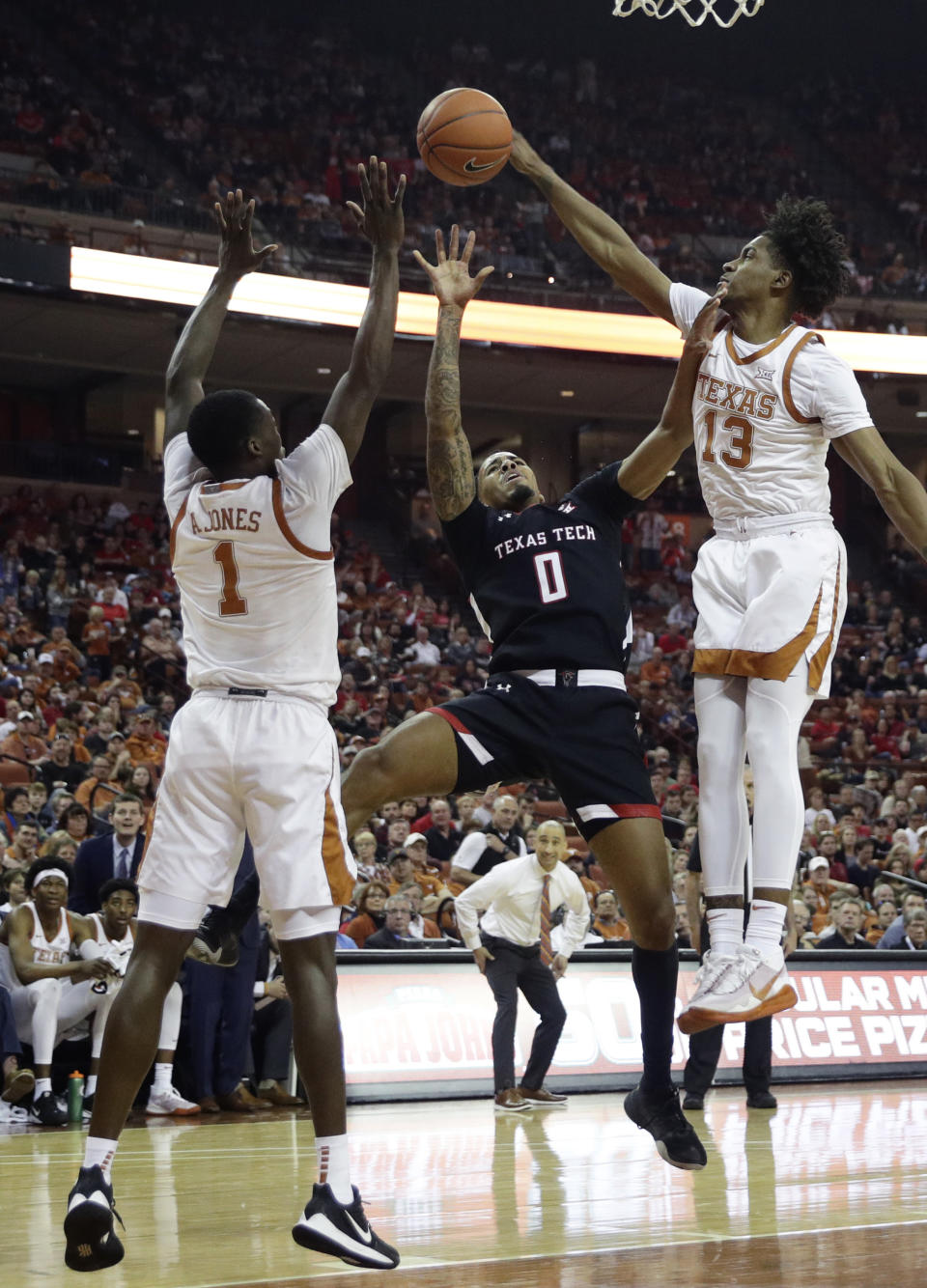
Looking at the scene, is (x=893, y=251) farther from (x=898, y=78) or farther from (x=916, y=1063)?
(x=916, y=1063)

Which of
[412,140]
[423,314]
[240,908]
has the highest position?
[412,140]

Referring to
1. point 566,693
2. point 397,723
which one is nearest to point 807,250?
point 566,693

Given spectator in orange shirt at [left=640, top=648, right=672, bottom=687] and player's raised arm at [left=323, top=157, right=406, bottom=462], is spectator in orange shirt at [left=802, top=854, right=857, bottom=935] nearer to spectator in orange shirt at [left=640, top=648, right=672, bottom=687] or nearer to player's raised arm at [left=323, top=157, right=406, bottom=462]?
spectator in orange shirt at [left=640, top=648, right=672, bottom=687]

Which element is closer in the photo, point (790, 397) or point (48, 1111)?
point (790, 397)

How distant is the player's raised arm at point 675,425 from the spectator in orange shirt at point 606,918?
815 centimetres

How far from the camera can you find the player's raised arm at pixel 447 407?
5445mm

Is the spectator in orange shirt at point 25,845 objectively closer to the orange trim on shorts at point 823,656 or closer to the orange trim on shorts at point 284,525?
the orange trim on shorts at point 284,525

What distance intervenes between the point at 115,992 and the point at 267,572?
551cm

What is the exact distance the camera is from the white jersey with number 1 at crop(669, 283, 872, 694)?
4742 mm

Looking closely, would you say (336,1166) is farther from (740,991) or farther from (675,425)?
(675,425)

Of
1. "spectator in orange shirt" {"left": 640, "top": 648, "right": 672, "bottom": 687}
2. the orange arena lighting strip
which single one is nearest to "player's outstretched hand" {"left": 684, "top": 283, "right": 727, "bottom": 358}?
"spectator in orange shirt" {"left": 640, "top": 648, "right": 672, "bottom": 687}

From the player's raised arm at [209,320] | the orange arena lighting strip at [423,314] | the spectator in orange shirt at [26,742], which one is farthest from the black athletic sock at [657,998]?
the orange arena lighting strip at [423,314]

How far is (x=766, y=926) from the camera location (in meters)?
4.70

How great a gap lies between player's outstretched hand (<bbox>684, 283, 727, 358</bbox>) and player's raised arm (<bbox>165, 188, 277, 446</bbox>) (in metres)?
1.42
